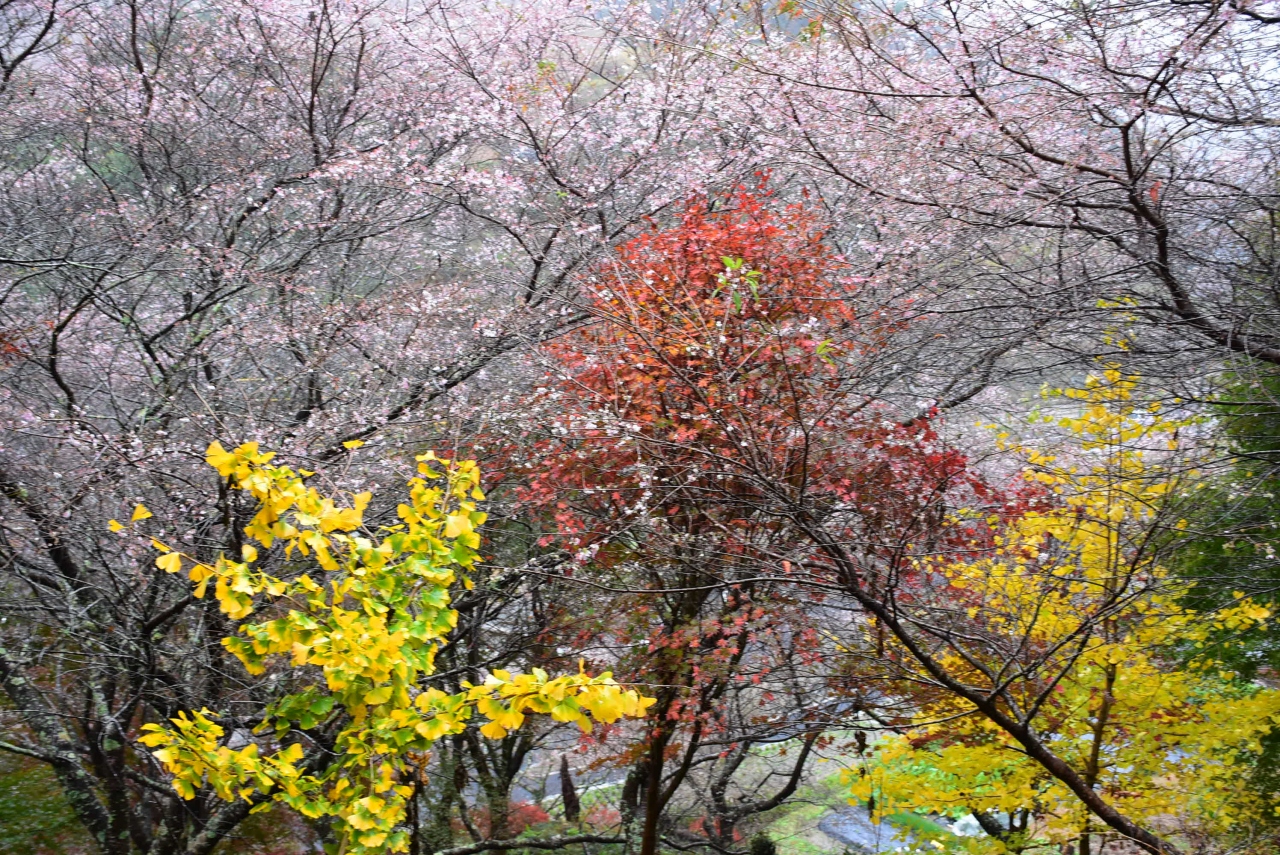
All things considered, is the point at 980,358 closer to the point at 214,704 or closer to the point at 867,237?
the point at 867,237

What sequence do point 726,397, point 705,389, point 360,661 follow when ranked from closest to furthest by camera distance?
point 360,661 → point 726,397 → point 705,389

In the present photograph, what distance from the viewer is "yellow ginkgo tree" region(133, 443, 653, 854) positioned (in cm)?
240

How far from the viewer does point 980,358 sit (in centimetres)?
685

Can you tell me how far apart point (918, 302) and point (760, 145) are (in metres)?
2.79

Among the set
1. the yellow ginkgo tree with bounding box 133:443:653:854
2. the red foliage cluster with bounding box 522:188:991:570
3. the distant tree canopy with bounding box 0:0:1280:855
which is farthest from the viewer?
the red foliage cluster with bounding box 522:188:991:570

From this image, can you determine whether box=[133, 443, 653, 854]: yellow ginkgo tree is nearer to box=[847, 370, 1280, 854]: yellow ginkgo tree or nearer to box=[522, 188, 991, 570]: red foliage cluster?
box=[522, 188, 991, 570]: red foliage cluster

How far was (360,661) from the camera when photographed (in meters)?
2.48

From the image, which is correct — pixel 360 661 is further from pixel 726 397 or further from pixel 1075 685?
pixel 1075 685

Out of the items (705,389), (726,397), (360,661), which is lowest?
(360,661)

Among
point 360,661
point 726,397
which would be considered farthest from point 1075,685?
point 360,661

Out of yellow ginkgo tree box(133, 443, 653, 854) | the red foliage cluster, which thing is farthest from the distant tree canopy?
yellow ginkgo tree box(133, 443, 653, 854)

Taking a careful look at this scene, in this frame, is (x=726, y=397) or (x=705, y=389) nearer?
(x=726, y=397)

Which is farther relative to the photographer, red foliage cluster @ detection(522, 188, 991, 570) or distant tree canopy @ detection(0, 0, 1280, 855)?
red foliage cluster @ detection(522, 188, 991, 570)

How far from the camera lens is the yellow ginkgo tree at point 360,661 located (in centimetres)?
240
